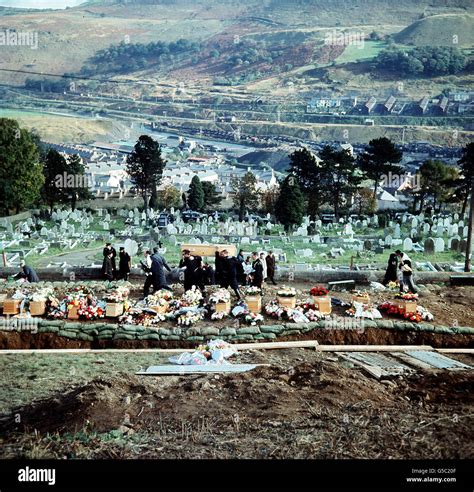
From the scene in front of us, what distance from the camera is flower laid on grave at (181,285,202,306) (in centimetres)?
1345

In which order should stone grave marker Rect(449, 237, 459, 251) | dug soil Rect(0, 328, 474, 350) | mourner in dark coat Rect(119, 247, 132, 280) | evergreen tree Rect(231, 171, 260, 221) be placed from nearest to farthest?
dug soil Rect(0, 328, 474, 350) < mourner in dark coat Rect(119, 247, 132, 280) < stone grave marker Rect(449, 237, 459, 251) < evergreen tree Rect(231, 171, 260, 221)

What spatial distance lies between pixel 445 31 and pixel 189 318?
11054cm

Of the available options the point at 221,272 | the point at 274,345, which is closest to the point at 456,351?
the point at 274,345

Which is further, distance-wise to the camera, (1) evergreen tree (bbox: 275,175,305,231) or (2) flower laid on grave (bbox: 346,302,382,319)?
(1) evergreen tree (bbox: 275,175,305,231)

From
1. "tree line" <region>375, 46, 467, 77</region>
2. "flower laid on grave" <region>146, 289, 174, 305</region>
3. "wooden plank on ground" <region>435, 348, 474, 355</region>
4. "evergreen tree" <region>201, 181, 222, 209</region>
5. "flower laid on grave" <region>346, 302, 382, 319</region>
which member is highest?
"tree line" <region>375, 46, 467, 77</region>

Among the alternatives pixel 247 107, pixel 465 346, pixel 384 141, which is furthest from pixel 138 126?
pixel 465 346

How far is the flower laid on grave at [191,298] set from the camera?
1345cm

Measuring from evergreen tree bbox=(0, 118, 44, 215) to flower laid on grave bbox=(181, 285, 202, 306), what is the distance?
2021 cm

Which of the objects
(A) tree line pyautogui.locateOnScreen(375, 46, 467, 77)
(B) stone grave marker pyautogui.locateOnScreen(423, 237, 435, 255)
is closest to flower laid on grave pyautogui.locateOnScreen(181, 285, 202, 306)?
(B) stone grave marker pyautogui.locateOnScreen(423, 237, 435, 255)

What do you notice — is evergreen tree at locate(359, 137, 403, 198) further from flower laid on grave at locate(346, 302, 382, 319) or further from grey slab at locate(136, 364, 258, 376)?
grey slab at locate(136, 364, 258, 376)

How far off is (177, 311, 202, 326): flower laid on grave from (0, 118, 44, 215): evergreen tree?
21.0 metres

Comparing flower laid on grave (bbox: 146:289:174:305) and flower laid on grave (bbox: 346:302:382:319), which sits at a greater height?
flower laid on grave (bbox: 146:289:174:305)

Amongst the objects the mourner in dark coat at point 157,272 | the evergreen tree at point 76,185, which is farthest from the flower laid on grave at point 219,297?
the evergreen tree at point 76,185

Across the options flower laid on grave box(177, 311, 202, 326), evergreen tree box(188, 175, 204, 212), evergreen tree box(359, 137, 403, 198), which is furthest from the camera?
evergreen tree box(188, 175, 204, 212)
